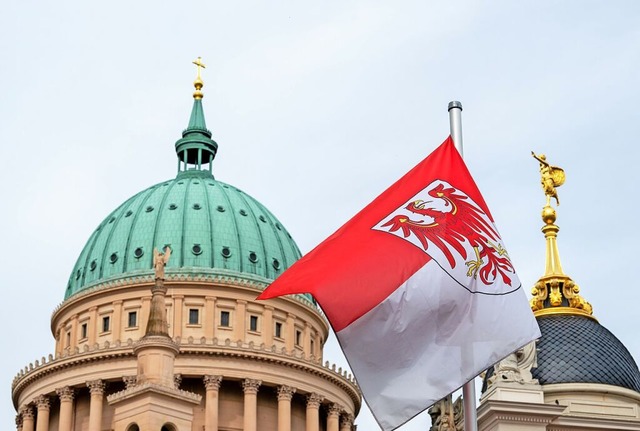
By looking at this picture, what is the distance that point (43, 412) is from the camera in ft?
287

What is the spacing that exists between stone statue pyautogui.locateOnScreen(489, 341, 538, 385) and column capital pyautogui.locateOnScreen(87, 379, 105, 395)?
4479 cm

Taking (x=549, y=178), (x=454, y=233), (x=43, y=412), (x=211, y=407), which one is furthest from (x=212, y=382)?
(x=454, y=233)

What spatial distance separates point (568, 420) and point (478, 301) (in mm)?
24099

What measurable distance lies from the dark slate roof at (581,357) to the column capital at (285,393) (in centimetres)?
4011

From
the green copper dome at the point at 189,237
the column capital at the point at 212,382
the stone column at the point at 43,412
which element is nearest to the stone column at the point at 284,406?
the column capital at the point at 212,382

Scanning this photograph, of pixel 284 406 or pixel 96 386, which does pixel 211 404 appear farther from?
pixel 96 386


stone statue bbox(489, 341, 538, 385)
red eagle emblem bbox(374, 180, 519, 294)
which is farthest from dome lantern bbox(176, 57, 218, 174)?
red eagle emblem bbox(374, 180, 519, 294)

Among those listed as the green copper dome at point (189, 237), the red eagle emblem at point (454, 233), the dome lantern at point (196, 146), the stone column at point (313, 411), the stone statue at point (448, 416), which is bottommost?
the red eagle emblem at point (454, 233)

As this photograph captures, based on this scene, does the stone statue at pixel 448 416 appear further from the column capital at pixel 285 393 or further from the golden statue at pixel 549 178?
the column capital at pixel 285 393

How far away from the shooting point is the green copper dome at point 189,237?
91.1 metres

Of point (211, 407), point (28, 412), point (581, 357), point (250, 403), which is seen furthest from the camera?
point (28, 412)

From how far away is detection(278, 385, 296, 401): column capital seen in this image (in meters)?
87.0

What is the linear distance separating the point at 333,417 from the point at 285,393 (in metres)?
4.70

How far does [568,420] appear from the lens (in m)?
43.2
